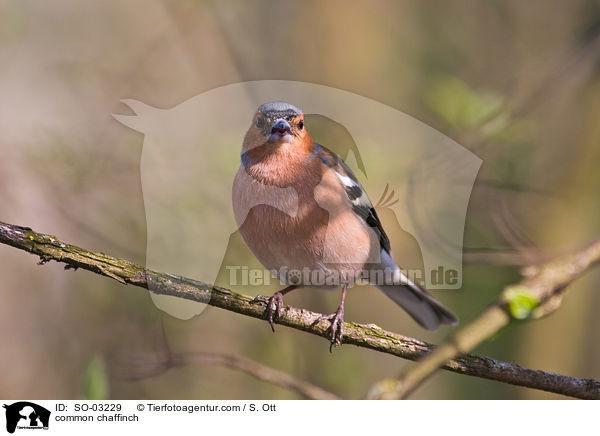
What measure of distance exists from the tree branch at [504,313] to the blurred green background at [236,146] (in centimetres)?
180

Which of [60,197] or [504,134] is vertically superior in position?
[504,134]

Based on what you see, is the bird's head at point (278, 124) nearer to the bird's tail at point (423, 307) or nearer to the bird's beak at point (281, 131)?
the bird's beak at point (281, 131)

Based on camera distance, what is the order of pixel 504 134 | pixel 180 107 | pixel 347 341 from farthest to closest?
pixel 180 107
pixel 504 134
pixel 347 341

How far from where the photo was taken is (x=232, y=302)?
10.1 feet

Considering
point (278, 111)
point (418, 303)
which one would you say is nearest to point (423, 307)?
point (418, 303)

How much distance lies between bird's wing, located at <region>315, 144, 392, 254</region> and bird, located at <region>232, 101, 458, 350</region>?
0.01 m

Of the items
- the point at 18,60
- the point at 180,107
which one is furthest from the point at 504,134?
the point at 18,60

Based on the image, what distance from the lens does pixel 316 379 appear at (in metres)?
5.30

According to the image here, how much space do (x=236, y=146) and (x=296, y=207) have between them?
797 millimetres

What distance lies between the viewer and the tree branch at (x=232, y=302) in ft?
9.11

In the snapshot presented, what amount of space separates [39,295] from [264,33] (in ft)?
11.2

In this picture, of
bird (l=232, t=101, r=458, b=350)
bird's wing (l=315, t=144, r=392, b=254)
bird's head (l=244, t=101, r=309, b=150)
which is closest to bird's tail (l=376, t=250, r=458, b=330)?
bird's wing (l=315, t=144, r=392, b=254)
